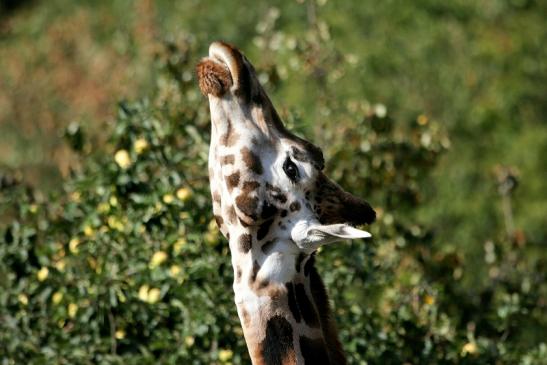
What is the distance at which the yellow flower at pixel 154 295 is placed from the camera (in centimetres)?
511

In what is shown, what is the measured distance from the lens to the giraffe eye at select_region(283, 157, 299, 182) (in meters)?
3.52

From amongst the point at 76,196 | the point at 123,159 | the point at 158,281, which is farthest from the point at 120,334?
the point at 76,196

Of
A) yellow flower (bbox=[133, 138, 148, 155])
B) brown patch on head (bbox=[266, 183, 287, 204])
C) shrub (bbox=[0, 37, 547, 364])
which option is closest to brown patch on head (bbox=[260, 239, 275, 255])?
brown patch on head (bbox=[266, 183, 287, 204])

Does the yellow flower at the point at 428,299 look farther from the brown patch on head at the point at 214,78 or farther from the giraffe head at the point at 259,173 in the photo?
the brown patch on head at the point at 214,78

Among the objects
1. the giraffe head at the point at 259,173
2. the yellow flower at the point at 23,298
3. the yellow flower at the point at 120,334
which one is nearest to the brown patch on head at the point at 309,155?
the giraffe head at the point at 259,173

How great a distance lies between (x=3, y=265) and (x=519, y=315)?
7.35 feet

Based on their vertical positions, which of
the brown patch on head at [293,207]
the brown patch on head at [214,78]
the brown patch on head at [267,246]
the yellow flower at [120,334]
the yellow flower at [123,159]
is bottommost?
the yellow flower at [120,334]

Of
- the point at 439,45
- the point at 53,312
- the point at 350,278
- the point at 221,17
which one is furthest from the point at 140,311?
the point at 221,17

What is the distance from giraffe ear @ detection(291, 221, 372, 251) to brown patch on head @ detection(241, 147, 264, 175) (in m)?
0.18

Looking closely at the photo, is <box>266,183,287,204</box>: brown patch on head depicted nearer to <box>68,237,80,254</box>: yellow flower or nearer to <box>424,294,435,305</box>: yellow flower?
<box>68,237,80,254</box>: yellow flower

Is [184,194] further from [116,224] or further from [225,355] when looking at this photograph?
[225,355]

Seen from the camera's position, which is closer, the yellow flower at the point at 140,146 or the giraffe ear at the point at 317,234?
the giraffe ear at the point at 317,234

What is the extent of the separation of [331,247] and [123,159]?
Answer: 93cm

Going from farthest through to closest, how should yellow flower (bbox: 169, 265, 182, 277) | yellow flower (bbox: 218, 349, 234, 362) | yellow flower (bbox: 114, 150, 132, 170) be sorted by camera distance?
1. yellow flower (bbox: 114, 150, 132, 170)
2. yellow flower (bbox: 169, 265, 182, 277)
3. yellow flower (bbox: 218, 349, 234, 362)
